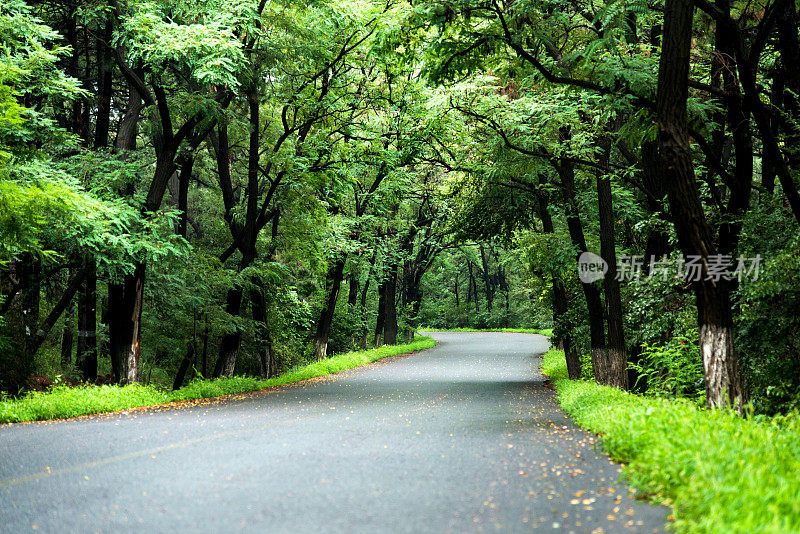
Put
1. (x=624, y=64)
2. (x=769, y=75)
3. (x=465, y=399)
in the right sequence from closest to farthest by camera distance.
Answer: (x=624, y=64), (x=769, y=75), (x=465, y=399)

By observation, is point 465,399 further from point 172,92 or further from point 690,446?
point 172,92

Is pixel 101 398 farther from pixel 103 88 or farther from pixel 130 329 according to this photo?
pixel 103 88

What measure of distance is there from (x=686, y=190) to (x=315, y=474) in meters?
5.34

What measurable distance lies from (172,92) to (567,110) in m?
9.92

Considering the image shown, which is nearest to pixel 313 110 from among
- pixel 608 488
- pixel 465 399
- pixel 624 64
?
pixel 465 399

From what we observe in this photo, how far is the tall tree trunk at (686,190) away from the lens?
24.5ft

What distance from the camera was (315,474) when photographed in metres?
6.22

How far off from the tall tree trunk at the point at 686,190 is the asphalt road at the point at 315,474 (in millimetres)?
1815

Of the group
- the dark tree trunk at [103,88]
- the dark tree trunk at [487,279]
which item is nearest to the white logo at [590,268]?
the dark tree trunk at [103,88]

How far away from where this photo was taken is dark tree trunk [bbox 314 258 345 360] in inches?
915

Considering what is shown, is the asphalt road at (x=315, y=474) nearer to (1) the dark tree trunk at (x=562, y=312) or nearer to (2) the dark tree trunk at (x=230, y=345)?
(1) the dark tree trunk at (x=562, y=312)

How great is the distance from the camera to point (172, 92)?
16.0 meters

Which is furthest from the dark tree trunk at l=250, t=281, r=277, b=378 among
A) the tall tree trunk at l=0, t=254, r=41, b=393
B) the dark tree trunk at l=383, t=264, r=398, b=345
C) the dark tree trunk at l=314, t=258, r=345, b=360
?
the dark tree trunk at l=383, t=264, r=398, b=345

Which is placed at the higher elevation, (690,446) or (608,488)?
(690,446)
